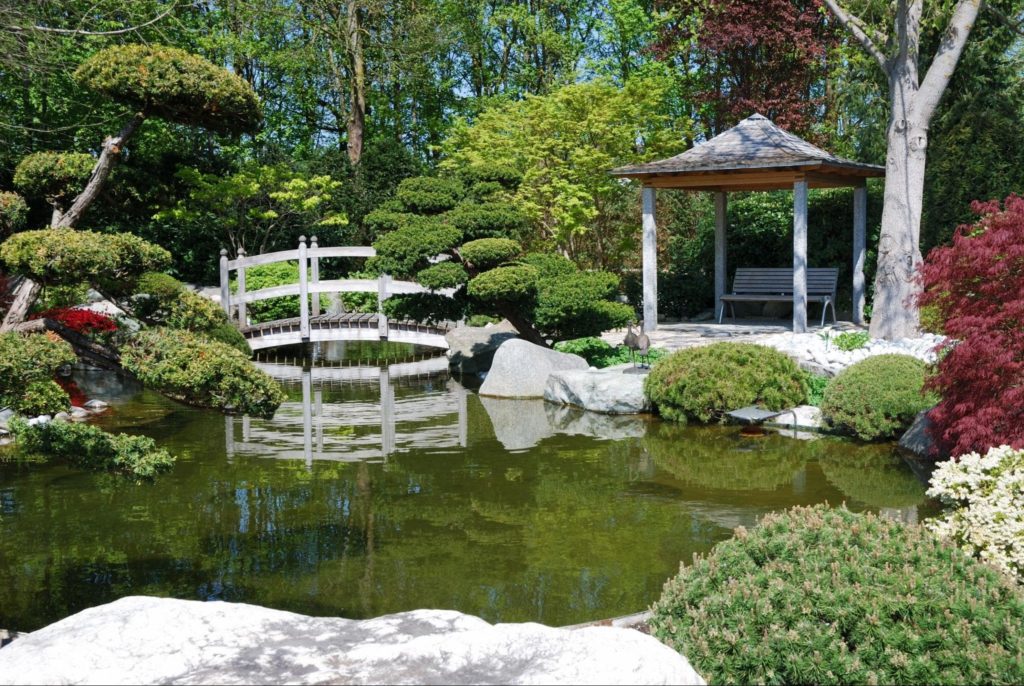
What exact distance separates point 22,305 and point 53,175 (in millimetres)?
902

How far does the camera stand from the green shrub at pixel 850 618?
3.26 metres

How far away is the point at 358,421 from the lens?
11.5 meters

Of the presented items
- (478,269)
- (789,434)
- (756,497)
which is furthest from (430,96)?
(756,497)

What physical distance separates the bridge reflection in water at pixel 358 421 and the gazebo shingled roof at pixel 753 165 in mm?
4700

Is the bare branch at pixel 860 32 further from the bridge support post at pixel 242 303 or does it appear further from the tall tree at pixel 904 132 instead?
the bridge support post at pixel 242 303

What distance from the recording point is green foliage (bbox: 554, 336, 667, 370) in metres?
14.1

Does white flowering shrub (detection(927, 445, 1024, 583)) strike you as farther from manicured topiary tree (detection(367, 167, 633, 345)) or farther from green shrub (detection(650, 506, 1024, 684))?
manicured topiary tree (detection(367, 167, 633, 345))

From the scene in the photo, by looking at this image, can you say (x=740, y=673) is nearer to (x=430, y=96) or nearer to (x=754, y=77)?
(x=754, y=77)

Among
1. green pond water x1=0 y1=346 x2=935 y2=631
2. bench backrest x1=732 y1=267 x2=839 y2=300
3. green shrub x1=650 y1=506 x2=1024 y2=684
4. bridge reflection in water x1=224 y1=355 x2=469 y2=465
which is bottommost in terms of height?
green pond water x1=0 y1=346 x2=935 y2=631

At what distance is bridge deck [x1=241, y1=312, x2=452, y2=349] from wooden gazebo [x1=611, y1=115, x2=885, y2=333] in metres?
4.08

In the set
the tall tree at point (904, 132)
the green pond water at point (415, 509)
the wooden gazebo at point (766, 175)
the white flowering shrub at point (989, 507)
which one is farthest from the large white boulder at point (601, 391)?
the white flowering shrub at point (989, 507)

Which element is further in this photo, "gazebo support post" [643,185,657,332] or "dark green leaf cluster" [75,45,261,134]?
"gazebo support post" [643,185,657,332]

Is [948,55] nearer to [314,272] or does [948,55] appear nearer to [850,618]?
[314,272]

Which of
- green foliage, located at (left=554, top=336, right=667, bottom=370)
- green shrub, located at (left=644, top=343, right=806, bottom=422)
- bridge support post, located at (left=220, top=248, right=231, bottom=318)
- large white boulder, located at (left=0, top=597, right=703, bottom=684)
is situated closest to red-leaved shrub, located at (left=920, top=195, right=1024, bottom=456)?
green shrub, located at (left=644, top=343, right=806, bottom=422)
